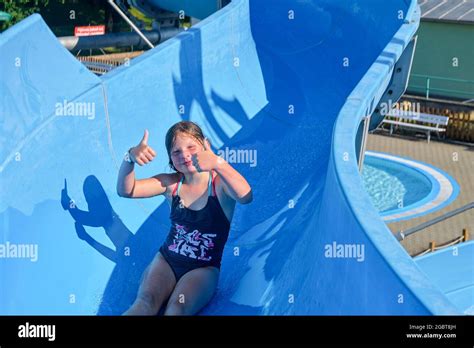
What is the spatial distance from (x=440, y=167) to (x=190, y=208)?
859cm

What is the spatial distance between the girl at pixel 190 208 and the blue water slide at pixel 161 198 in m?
0.22

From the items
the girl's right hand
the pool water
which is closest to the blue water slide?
the girl's right hand

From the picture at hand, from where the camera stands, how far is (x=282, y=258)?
16.0 ft

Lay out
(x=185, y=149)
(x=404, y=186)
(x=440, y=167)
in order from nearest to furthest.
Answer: (x=185, y=149), (x=404, y=186), (x=440, y=167)

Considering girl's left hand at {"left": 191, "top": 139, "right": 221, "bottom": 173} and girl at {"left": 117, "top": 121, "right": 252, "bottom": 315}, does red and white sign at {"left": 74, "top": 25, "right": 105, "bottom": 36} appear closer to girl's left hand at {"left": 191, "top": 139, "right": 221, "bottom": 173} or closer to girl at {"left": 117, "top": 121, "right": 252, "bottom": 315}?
girl at {"left": 117, "top": 121, "right": 252, "bottom": 315}

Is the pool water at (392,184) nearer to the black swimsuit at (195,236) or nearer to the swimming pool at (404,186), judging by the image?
the swimming pool at (404,186)

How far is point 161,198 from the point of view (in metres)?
5.25

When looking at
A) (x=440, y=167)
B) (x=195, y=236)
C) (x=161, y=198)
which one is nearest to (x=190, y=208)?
(x=195, y=236)

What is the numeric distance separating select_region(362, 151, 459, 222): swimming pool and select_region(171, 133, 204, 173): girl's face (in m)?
6.19

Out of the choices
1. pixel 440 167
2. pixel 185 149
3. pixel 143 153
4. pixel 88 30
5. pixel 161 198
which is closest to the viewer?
pixel 143 153

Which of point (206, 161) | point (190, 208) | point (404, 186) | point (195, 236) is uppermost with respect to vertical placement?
point (206, 161)

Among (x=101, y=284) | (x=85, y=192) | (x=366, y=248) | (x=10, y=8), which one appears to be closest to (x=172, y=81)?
(x=85, y=192)

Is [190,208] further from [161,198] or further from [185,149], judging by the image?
[161,198]
